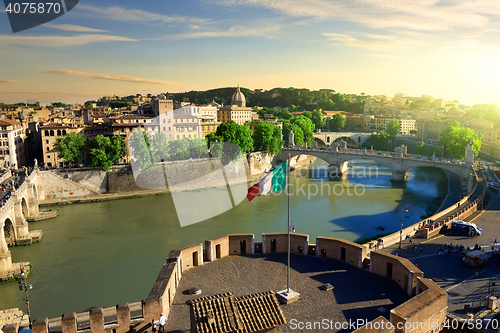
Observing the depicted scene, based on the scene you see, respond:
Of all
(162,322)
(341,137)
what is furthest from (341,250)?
(341,137)

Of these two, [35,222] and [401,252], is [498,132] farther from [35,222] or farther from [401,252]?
[35,222]

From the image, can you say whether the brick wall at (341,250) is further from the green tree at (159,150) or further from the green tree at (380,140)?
the green tree at (380,140)

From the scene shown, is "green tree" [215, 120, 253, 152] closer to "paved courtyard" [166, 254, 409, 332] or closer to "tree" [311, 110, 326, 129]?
"paved courtyard" [166, 254, 409, 332]

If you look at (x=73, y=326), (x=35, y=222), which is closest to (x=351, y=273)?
(x=73, y=326)

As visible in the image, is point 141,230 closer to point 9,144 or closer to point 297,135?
point 9,144

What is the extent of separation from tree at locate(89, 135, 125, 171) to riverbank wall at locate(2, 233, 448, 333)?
2032cm

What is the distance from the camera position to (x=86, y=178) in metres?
27.2

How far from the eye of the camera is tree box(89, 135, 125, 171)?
2755cm

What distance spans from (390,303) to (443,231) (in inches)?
375

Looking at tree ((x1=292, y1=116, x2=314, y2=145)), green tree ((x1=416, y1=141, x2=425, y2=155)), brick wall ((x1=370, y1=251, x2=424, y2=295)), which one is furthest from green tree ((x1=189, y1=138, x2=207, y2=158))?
green tree ((x1=416, y1=141, x2=425, y2=155))

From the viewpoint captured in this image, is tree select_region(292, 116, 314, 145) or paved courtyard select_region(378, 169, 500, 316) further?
tree select_region(292, 116, 314, 145)

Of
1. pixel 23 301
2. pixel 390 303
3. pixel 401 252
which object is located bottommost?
pixel 23 301

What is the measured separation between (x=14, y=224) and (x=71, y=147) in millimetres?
11690

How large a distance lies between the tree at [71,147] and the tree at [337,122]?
1795 inches
